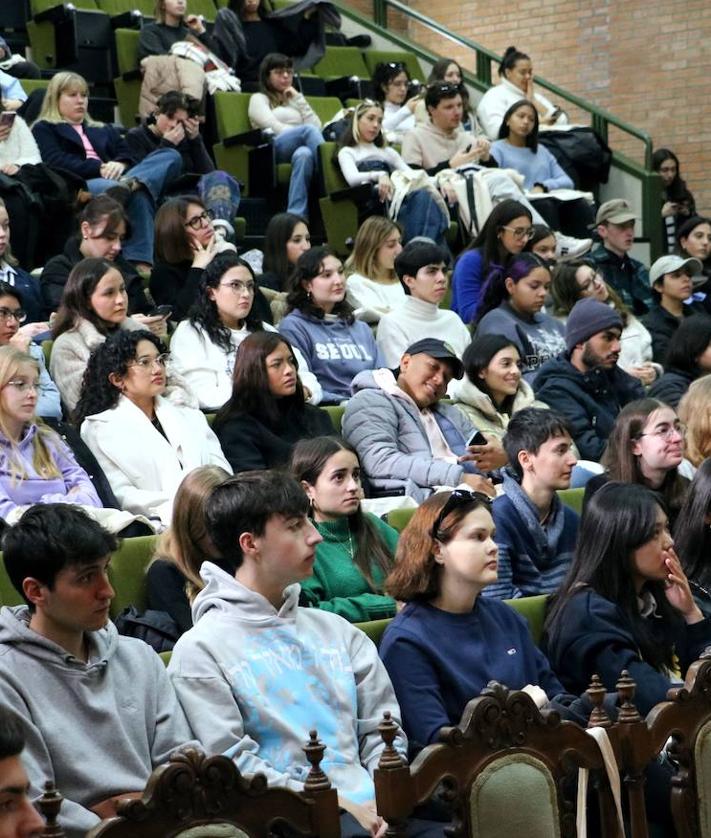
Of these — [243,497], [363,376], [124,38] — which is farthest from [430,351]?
[124,38]

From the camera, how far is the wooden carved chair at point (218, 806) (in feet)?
6.58

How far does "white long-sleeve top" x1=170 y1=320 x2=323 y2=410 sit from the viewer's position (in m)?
4.98

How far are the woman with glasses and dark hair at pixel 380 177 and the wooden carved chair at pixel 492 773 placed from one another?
487 centimetres

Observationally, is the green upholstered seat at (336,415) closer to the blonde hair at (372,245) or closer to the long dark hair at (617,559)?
the blonde hair at (372,245)

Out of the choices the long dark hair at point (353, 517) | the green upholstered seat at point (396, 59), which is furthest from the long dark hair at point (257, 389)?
the green upholstered seat at point (396, 59)

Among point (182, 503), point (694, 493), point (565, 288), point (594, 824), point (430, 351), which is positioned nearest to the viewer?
point (594, 824)

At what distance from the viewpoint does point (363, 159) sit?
7.37 m

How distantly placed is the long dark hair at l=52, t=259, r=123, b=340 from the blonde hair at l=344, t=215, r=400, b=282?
1748 millimetres

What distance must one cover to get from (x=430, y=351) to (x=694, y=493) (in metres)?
1.19

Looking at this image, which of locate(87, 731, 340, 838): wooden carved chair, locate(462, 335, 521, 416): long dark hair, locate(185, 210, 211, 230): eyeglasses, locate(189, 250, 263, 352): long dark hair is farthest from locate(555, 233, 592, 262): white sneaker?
locate(87, 731, 340, 838): wooden carved chair

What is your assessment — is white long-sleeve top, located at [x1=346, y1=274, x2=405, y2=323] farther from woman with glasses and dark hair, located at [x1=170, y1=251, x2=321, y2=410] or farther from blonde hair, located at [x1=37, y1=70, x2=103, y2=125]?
Answer: blonde hair, located at [x1=37, y1=70, x2=103, y2=125]

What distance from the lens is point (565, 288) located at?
6598 millimetres

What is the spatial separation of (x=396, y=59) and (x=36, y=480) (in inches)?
246

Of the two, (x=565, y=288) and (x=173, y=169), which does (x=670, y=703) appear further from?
(x=173, y=169)
